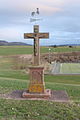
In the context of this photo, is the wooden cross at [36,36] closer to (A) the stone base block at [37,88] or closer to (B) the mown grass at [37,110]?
(A) the stone base block at [37,88]

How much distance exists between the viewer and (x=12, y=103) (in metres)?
9.91

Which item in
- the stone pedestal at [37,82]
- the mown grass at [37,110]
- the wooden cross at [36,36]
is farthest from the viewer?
the wooden cross at [36,36]

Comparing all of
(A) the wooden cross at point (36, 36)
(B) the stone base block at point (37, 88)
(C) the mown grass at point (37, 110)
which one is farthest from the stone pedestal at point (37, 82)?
(C) the mown grass at point (37, 110)

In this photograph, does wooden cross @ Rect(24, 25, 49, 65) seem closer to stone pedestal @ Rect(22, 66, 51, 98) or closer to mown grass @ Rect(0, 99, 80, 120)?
stone pedestal @ Rect(22, 66, 51, 98)

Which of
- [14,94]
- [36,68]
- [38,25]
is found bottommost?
[14,94]

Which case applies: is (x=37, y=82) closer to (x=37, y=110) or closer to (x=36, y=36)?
(x=36, y=36)

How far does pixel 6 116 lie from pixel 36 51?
4538 millimetres

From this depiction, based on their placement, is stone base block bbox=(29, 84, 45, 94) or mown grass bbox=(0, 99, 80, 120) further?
stone base block bbox=(29, 84, 45, 94)

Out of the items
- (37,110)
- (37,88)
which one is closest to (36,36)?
(37,88)

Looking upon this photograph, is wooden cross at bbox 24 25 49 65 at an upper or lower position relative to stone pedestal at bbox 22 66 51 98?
upper

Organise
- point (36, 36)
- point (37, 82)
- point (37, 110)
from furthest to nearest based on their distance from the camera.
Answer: point (36, 36), point (37, 82), point (37, 110)

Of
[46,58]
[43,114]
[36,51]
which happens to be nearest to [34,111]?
[43,114]

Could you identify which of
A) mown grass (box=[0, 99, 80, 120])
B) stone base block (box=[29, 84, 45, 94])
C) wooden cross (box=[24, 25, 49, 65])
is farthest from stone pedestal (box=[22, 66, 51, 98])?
mown grass (box=[0, 99, 80, 120])

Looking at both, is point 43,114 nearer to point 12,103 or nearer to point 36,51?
point 12,103
